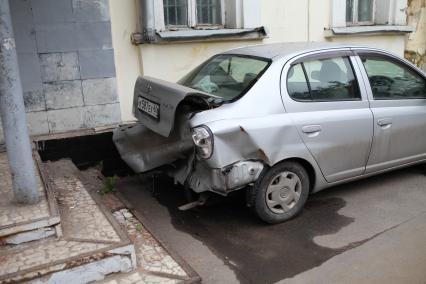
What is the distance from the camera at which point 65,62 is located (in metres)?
5.24

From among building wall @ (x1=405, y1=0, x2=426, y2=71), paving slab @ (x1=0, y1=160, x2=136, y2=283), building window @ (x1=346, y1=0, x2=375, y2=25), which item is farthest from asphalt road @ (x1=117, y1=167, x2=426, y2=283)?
building wall @ (x1=405, y1=0, x2=426, y2=71)

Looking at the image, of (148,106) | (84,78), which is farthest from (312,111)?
(84,78)

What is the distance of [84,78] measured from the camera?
539cm

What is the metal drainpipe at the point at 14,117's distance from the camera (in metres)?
3.12

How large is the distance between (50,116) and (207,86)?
7.18ft

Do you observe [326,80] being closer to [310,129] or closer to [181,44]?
[310,129]

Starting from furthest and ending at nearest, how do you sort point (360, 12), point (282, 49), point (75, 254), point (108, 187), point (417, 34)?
point (417, 34)
point (360, 12)
point (108, 187)
point (282, 49)
point (75, 254)

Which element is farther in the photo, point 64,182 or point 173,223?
point 64,182

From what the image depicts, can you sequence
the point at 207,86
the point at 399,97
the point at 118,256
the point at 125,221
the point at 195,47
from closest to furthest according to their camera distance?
the point at 118,256 < the point at 125,221 < the point at 207,86 < the point at 399,97 < the point at 195,47

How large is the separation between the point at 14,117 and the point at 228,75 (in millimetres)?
1942

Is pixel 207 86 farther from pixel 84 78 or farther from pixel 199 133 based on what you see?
pixel 84 78

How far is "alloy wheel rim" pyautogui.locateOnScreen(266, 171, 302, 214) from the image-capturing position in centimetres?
380

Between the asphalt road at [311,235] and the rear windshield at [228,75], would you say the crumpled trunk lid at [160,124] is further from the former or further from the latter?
the asphalt road at [311,235]

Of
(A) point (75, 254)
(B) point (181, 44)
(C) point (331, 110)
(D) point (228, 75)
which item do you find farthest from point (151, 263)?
(B) point (181, 44)
